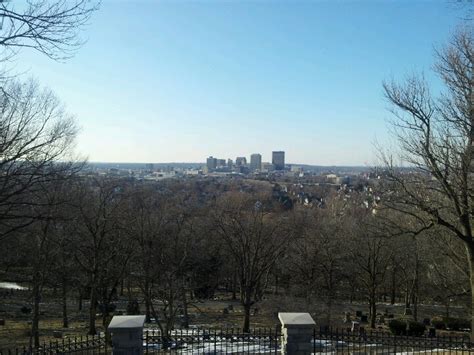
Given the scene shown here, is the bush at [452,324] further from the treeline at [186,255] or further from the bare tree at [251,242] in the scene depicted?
the bare tree at [251,242]

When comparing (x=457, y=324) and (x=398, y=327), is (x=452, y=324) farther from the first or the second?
(x=398, y=327)

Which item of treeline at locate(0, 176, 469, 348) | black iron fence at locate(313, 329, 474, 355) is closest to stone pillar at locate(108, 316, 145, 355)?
black iron fence at locate(313, 329, 474, 355)

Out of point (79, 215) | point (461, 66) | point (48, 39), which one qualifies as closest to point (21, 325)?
point (79, 215)

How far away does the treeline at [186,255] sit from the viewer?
21.2m

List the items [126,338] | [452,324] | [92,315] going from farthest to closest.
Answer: [452,324] < [92,315] < [126,338]

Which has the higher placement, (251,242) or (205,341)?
(205,341)

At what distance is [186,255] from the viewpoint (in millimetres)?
23844

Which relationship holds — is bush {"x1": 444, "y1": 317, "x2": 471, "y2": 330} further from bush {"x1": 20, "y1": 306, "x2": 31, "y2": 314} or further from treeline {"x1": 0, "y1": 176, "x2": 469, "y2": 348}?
bush {"x1": 20, "y1": 306, "x2": 31, "y2": 314}

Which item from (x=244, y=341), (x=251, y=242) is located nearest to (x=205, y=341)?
(x=244, y=341)

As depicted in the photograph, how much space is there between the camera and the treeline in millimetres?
21188

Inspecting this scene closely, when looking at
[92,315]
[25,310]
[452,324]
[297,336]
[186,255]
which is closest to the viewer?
[297,336]

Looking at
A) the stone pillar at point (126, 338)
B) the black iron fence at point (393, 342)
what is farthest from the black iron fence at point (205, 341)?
the black iron fence at point (393, 342)

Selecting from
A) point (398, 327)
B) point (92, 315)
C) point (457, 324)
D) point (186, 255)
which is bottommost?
point (457, 324)

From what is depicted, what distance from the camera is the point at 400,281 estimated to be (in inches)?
1447
